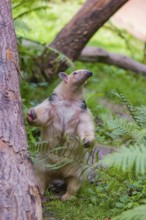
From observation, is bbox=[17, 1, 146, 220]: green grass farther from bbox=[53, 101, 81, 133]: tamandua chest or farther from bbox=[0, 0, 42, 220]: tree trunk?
bbox=[0, 0, 42, 220]: tree trunk

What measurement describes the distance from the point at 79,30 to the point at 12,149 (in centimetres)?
391

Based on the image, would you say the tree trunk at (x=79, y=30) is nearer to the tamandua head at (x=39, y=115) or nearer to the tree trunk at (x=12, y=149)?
the tree trunk at (x=12, y=149)

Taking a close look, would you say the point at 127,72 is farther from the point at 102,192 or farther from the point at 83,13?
the point at 102,192

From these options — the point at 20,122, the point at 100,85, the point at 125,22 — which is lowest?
the point at 20,122

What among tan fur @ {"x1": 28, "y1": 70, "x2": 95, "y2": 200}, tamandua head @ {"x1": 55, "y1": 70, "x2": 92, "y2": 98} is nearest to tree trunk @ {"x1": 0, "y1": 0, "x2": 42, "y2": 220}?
tan fur @ {"x1": 28, "y1": 70, "x2": 95, "y2": 200}

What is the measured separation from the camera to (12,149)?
13.0 ft

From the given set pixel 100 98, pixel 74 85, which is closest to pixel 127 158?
pixel 74 85

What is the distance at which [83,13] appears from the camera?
7.59 m

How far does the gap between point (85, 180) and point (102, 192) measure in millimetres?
246

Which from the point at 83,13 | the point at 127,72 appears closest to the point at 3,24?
the point at 83,13

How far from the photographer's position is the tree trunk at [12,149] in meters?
3.54

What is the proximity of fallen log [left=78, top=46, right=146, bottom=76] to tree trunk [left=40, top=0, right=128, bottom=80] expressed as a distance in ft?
4.86

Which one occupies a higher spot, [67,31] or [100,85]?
[67,31]

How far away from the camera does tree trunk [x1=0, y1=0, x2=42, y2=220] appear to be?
3.54 meters
